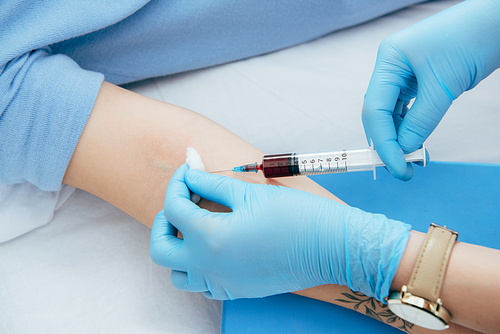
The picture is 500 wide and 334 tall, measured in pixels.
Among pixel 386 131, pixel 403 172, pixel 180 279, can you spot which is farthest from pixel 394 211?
pixel 180 279

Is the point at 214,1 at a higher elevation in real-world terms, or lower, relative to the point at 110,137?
higher

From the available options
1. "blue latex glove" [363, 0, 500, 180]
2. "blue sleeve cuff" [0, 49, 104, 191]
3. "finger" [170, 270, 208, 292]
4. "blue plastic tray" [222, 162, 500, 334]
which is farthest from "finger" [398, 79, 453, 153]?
"blue sleeve cuff" [0, 49, 104, 191]

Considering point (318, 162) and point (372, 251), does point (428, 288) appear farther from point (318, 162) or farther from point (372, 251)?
point (318, 162)

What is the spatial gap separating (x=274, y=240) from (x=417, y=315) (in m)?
0.39

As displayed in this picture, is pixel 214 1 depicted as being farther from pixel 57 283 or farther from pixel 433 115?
pixel 57 283

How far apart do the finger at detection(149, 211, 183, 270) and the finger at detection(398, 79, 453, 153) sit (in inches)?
30.3

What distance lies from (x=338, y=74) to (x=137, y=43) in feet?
2.81

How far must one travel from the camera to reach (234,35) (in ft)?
4.27

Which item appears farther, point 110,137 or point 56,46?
point 56,46

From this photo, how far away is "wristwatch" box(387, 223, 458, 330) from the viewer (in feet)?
2.37

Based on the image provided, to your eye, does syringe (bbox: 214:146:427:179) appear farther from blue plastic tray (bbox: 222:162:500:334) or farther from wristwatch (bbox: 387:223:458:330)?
wristwatch (bbox: 387:223:458:330)

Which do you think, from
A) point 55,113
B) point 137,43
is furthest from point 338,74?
point 55,113

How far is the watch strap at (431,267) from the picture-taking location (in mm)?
727

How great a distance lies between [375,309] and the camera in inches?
35.6
